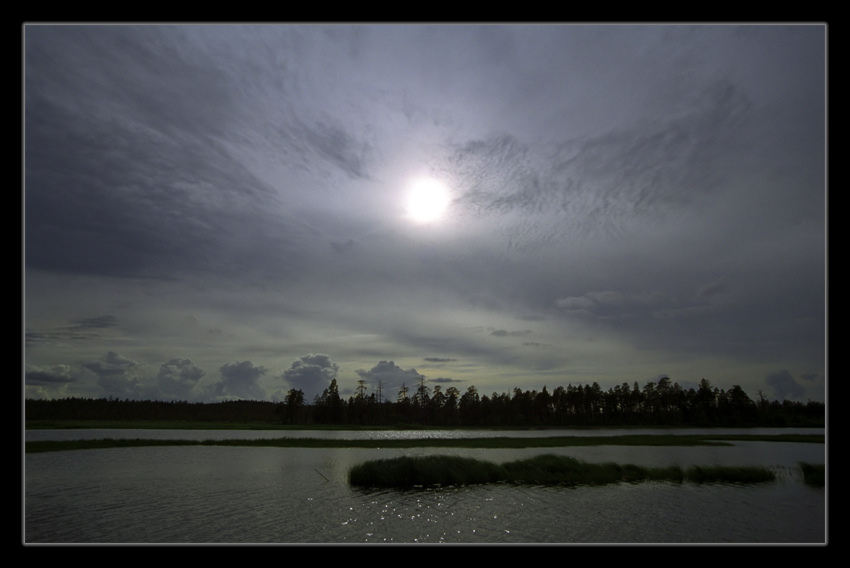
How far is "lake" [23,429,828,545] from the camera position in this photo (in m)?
27.7

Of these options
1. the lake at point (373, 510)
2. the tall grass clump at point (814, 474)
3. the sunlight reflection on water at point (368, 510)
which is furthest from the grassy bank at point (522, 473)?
the tall grass clump at point (814, 474)

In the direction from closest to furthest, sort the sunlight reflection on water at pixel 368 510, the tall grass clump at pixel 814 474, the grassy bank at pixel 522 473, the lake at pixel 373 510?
the lake at pixel 373 510 → the sunlight reflection on water at pixel 368 510 → the grassy bank at pixel 522 473 → the tall grass clump at pixel 814 474

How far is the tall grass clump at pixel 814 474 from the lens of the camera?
147 ft

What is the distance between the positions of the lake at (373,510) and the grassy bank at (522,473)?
2.34m

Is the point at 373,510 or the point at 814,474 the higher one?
the point at 814,474

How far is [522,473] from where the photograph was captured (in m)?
47.6

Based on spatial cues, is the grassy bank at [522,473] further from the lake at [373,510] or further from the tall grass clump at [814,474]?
the tall grass clump at [814,474]

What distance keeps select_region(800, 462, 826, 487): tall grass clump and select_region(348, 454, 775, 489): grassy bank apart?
3045 millimetres

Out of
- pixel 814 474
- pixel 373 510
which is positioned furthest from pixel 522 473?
pixel 814 474

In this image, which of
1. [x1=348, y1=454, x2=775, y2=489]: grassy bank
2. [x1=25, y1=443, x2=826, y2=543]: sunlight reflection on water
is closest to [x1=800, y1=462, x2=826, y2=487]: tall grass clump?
[x1=25, y1=443, x2=826, y2=543]: sunlight reflection on water

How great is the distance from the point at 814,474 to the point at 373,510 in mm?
48030

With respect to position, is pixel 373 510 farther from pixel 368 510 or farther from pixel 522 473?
pixel 522 473

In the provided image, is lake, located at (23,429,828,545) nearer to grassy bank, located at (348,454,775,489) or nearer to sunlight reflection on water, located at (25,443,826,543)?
sunlight reflection on water, located at (25,443,826,543)
